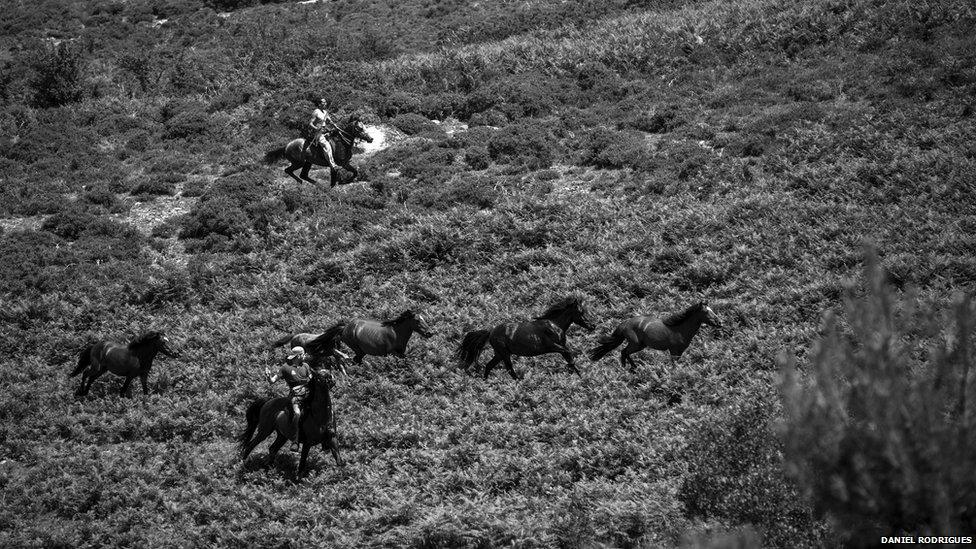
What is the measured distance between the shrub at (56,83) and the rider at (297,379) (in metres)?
29.4

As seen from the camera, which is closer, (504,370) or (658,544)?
(658,544)

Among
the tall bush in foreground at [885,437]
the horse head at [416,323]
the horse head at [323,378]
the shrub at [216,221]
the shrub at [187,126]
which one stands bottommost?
the shrub at [216,221]

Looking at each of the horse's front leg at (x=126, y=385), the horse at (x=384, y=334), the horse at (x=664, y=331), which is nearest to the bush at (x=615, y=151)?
the horse at (x=664, y=331)

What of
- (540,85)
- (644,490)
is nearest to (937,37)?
(540,85)

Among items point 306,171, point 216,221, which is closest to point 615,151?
point 306,171

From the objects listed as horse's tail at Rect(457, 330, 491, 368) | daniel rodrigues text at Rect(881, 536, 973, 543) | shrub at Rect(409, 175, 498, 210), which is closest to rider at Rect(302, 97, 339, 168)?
shrub at Rect(409, 175, 498, 210)

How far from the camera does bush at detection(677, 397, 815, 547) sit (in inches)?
398

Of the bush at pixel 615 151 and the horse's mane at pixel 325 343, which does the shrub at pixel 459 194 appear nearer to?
the bush at pixel 615 151

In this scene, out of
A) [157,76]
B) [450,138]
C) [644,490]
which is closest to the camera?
[644,490]

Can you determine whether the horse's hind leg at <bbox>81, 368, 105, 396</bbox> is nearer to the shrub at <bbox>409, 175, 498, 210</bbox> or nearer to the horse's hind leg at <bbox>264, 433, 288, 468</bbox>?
the horse's hind leg at <bbox>264, 433, 288, 468</bbox>

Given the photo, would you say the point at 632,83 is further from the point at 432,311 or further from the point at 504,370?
the point at 504,370

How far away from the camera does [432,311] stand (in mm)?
19922

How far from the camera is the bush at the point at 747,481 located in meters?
10.1

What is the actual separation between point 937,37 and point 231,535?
95.3 feet
